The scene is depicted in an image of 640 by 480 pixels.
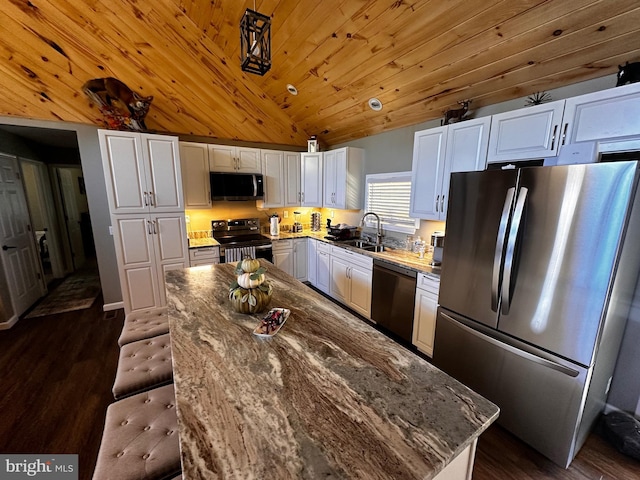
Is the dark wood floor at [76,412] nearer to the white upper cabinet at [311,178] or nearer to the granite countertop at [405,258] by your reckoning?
the granite countertop at [405,258]

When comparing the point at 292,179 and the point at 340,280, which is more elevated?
the point at 292,179

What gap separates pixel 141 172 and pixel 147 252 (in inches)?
37.2

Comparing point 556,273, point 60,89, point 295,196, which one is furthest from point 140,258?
point 556,273

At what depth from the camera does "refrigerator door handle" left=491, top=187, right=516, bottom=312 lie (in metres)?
1.63

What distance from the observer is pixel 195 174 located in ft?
11.8

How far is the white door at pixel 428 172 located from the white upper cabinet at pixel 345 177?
3.96 ft

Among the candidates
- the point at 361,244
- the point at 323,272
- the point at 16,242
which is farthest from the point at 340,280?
the point at 16,242

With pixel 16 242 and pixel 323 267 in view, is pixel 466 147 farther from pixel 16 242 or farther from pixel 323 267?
pixel 16 242

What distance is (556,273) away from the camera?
150 cm

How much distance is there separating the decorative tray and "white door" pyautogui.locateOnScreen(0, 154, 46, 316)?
3.69 metres

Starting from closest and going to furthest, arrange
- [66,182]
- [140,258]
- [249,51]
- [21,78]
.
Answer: [249,51], [21,78], [140,258], [66,182]

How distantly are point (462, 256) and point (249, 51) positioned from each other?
1881 millimetres

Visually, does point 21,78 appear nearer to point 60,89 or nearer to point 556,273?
point 60,89

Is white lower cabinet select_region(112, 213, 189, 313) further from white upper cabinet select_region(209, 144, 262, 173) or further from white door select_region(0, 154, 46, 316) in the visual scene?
white door select_region(0, 154, 46, 316)
